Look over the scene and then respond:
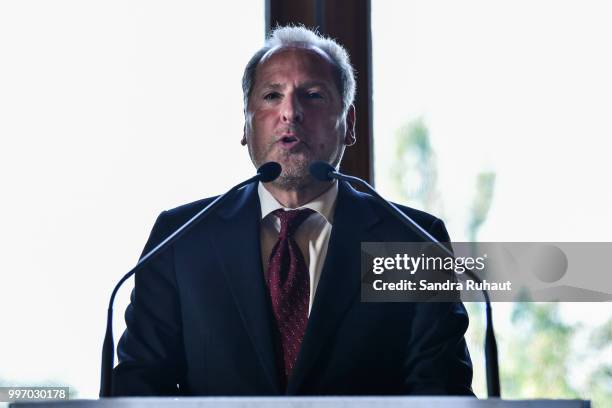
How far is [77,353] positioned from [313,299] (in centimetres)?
88

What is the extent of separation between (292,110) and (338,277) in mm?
418

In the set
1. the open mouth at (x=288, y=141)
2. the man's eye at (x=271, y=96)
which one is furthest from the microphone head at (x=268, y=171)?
the man's eye at (x=271, y=96)

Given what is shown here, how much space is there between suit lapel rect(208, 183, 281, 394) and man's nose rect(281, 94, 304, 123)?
0.17 m

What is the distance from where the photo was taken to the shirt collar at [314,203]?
189 cm

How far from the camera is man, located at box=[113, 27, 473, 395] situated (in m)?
1.67

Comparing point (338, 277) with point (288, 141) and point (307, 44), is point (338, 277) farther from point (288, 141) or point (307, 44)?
point (307, 44)

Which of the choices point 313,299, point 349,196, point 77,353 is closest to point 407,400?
point 313,299

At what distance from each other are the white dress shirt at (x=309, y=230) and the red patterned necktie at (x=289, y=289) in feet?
0.10

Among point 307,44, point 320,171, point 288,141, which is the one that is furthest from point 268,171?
point 307,44

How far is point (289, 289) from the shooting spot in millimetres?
1751

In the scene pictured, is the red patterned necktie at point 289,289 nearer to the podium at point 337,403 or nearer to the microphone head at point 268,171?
the microphone head at point 268,171

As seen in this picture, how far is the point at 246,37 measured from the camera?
2.60 m

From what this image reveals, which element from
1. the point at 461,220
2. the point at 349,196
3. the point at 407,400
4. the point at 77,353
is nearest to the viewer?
the point at 407,400

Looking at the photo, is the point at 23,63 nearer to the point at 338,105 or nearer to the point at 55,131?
the point at 55,131
